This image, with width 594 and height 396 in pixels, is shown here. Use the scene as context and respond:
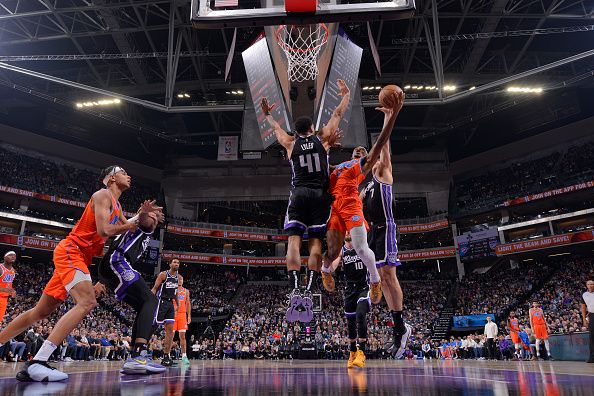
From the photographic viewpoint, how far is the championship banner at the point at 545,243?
1003 inches

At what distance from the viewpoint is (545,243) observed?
27062mm

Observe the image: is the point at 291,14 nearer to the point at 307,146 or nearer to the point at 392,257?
the point at 307,146

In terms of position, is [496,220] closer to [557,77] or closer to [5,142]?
[557,77]

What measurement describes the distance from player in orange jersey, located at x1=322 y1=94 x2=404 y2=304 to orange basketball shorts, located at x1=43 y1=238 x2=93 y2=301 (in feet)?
8.94

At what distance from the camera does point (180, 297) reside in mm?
10633

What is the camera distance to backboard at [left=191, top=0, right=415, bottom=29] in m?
5.94

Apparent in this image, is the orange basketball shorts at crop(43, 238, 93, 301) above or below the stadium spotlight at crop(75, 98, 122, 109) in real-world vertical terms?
below

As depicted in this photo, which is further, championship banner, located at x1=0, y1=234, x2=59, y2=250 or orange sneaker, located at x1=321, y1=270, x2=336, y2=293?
championship banner, located at x1=0, y1=234, x2=59, y2=250

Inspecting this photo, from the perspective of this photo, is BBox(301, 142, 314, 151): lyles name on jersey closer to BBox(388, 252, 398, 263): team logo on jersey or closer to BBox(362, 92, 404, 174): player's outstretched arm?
BBox(362, 92, 404, 174): player's outstretched arm

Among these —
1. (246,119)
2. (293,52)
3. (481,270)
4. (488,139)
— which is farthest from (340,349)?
(488,139)

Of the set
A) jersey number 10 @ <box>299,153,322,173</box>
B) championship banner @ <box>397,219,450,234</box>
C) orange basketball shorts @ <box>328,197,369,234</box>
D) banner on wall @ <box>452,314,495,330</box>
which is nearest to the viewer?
jersey number 10 @ <box>299,153,322,173</box>

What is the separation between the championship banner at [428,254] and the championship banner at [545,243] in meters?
3.68

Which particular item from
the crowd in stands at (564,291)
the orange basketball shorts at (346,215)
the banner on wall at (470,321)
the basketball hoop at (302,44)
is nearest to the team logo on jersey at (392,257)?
the orange basketball shorts at (346,215)

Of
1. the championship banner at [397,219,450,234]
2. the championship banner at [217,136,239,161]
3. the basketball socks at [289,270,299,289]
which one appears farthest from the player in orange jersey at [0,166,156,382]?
the championship banner at [397,219,450,234]
